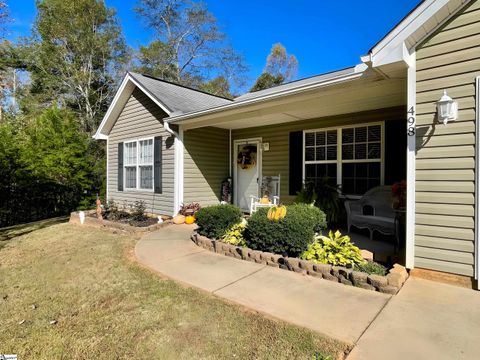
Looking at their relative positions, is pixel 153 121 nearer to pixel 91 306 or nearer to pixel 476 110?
pixel 91 306

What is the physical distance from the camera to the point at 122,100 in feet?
28.6

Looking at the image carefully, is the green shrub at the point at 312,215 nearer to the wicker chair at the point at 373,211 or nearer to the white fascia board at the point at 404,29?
the wicker chair at the point at 373,211

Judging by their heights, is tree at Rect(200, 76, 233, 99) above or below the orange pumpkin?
above

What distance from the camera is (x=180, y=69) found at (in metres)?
19.9

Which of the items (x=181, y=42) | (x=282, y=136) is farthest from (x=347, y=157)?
(x=181, y=42)

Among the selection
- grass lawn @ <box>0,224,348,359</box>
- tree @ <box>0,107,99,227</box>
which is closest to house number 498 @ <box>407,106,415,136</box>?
grass lawn @ <box>0,224,348,359</box>

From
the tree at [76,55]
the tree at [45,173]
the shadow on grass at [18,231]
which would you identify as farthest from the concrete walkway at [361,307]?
the tree at [76,55]

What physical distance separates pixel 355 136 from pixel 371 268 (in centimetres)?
343

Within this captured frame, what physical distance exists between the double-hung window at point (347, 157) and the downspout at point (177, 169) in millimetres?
3191

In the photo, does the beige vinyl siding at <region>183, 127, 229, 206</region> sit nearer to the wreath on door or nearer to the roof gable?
the wreath on door

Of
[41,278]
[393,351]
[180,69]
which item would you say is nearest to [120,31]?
[180,69]

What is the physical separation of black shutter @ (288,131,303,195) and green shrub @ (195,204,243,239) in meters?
2.24

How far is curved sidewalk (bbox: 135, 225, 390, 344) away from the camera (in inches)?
95.9

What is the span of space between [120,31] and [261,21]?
892 centimetres
